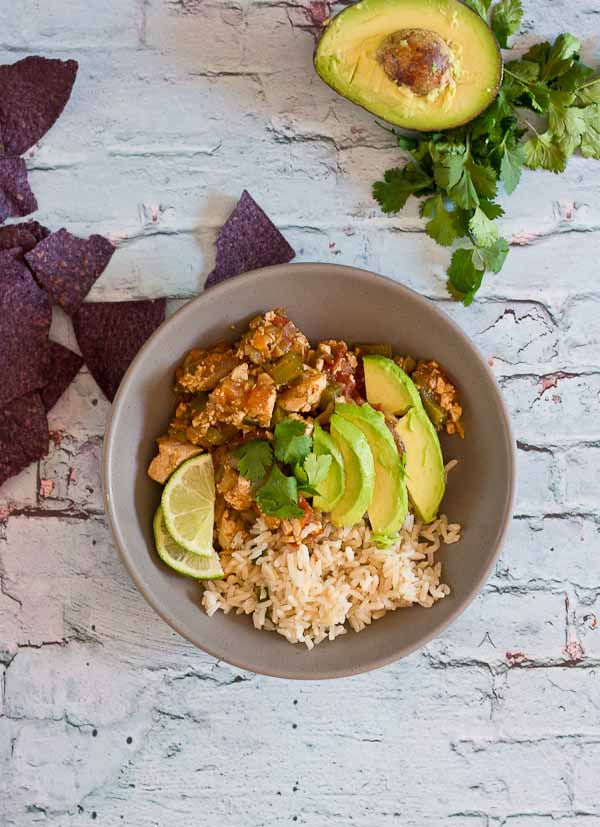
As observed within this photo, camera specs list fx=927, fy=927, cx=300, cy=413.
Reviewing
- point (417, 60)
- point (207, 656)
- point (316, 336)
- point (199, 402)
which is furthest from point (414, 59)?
point (207, 656)

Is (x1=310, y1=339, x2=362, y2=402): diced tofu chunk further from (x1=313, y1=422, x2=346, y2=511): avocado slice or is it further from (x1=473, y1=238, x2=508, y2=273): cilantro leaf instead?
(x1=473, y1=238, x2=508, y2=273): cilantro leaf

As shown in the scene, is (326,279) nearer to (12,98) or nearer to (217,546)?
(217,546)

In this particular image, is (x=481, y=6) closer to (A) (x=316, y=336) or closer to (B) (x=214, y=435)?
(A) (x=316, y=336)

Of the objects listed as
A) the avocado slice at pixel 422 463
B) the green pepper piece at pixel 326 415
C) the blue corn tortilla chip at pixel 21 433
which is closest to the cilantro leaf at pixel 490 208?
the avocado slice at pixel 422 463

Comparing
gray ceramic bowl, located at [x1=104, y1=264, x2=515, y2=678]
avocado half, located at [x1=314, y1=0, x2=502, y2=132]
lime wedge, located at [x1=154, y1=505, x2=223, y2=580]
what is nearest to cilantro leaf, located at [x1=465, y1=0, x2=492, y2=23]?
avocado half, located at [x1=314, y1=0, x2=502, y2=132]

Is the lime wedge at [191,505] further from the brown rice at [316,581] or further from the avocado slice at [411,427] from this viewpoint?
the avocado slice at [411,427]

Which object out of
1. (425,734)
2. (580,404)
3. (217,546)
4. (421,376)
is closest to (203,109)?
(421,376)
